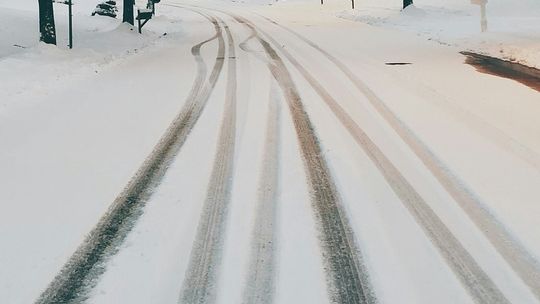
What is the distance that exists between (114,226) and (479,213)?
9.77 ft

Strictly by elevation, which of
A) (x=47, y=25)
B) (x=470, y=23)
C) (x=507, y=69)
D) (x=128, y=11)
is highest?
(x=128, y=11)

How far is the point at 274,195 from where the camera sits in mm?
4582

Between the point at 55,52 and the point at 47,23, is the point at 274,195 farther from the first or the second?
the point at 47,23

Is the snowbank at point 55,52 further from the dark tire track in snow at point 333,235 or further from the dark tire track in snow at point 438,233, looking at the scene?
the dark tire track in snow at point 438,233

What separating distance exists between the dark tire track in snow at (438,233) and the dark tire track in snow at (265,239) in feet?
3.57

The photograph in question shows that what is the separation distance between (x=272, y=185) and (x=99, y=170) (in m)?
1.87

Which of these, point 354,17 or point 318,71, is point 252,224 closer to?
point 318,71

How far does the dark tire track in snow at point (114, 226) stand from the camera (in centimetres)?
320

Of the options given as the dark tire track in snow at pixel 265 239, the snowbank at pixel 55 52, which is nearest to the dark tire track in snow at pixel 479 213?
the dark tire track in snow at pixel 265 239

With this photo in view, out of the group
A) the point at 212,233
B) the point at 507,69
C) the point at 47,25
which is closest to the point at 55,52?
the point at 47,25

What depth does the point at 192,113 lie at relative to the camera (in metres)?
7.58

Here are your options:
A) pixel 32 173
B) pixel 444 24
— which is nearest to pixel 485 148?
pixel 32 173

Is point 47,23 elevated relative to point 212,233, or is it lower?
elevated

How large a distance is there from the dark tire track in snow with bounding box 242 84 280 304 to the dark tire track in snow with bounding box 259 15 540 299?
1.60 meters
